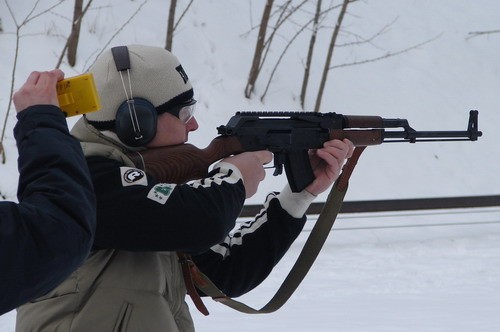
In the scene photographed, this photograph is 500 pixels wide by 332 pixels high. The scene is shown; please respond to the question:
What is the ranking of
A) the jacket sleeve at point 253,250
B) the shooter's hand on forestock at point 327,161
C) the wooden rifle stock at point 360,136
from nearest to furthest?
the jacket sleeve at point 253,250 < the shooter's hand on forestock at point 327,161 < the wooden rifle stock at point 360,136

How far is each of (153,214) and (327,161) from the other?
924 millimetres

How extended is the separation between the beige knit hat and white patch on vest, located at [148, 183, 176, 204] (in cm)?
29

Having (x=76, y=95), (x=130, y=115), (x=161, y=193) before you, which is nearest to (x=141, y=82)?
(x=130, y=115)

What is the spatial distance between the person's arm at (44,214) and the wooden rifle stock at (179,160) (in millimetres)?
635

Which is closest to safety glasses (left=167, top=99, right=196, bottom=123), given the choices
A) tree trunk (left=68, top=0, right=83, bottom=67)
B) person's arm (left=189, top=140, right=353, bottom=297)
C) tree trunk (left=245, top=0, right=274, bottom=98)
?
person's arm (left=189, top=140, right=353, bottom=297)

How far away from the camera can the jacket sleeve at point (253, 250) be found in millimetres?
2451

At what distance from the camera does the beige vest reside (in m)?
1.98

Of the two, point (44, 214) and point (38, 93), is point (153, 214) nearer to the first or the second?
point (38, 93)

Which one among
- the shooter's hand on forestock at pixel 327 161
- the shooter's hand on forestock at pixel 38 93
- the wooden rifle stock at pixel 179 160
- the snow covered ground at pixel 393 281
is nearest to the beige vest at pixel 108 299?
the wooden rifle stock at pixel 179 160

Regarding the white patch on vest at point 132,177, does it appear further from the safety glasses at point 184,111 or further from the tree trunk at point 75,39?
the tree trunk at point 75,39

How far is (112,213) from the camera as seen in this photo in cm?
197

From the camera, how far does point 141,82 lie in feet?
7.16

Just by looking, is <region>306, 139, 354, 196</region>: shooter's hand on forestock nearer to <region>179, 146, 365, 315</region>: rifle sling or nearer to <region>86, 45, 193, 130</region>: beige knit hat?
<region>179, 146, 365, 315</region>: rifle sling

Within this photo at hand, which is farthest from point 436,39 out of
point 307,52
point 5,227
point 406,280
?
point 5,227
